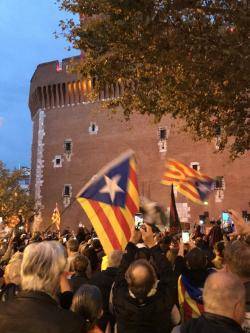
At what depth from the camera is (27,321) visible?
249 centimetres

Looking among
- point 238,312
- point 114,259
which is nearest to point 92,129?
point 114,259

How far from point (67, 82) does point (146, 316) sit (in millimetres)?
40438

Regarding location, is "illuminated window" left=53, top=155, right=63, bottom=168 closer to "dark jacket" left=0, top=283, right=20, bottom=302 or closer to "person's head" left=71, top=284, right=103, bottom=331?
"dark jacket" left=0, top=283, right=20, bottom=302

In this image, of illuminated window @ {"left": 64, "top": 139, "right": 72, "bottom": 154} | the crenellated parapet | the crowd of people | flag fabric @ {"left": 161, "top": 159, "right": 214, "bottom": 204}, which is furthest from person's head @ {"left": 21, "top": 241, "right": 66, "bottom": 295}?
illuminated window @ {"left": 64, "top": 139, "right": 72, "bottom": 154}

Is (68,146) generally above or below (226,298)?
above

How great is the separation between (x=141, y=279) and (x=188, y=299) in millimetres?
1001

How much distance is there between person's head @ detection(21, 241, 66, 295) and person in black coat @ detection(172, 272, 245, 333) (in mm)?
762

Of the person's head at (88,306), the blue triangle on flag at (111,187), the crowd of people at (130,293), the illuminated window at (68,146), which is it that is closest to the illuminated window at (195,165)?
the illuminated window at (68,146)

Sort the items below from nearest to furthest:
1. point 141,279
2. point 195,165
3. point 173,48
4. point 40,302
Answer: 1. point 40,302
2. point 141,279
3. point 173,48
4. point 195,165

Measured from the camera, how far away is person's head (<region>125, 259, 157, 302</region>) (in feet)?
12.2

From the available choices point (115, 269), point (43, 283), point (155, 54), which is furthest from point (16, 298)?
point (155, 54)

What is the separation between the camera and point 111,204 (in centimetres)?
596

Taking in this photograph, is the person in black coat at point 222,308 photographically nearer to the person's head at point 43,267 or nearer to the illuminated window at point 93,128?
the person's head at point 43,267

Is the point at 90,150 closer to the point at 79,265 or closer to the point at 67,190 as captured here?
the point at 67,190
